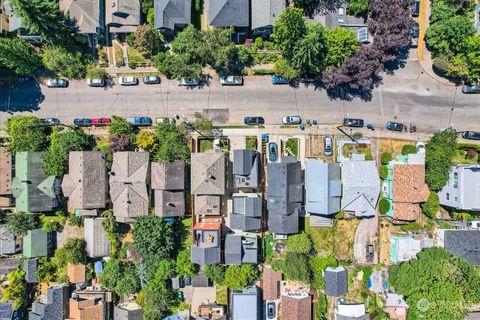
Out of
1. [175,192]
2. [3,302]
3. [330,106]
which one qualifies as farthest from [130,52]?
[3,302]

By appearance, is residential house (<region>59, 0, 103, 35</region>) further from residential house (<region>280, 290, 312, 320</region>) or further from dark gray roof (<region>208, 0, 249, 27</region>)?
residential house (<region>280, 290, 312, 320</region>)

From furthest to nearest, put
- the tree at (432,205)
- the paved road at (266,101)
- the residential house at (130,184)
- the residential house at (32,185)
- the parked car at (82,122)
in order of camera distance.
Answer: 1. the paved road at (266,101)
2. the parked car at (82,122)
3. the tree at (432,205)
4. the residential house at (32,185)
5. the residential house at (130,184)

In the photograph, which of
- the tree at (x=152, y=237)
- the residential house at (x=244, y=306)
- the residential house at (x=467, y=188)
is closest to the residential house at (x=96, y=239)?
the tree at (x=152, y=237)

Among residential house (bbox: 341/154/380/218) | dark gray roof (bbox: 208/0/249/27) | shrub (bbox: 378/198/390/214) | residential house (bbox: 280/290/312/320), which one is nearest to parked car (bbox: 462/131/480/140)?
residential house (bbox: 341/154/380/218)

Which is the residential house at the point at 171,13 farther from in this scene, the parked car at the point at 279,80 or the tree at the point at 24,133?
the tree at the point at 24,133

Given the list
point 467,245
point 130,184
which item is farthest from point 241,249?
point 467,245

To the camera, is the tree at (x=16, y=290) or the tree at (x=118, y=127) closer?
the tree at (x=16, y=290)

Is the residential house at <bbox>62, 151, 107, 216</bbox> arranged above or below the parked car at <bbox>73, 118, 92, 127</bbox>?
below
